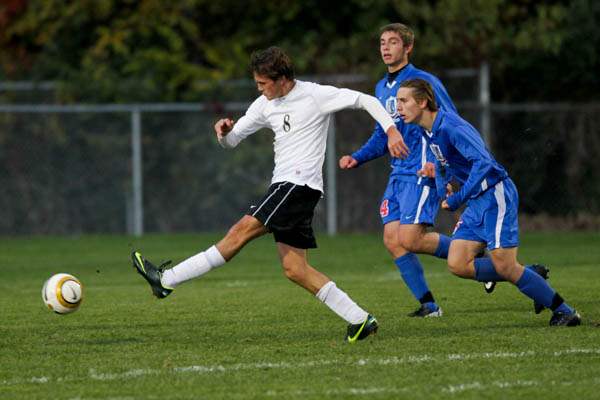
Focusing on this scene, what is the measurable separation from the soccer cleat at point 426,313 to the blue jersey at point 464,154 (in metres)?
1.21

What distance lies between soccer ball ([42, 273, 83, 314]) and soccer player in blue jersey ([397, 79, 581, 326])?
8.07ft

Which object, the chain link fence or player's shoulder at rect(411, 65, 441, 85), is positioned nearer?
player's shoulder at rect(411, 65, 441, 85)

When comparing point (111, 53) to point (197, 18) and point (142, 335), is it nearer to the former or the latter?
point (197, 18)

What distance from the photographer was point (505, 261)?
26.3 feet

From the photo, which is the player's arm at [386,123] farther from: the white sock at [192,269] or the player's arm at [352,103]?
the white sock at [192,269]

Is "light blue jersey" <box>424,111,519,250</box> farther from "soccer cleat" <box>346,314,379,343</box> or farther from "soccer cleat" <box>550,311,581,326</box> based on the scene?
"soccer cleat" <box>346,314,379,343</box>

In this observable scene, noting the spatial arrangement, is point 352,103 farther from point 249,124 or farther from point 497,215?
point 497,215

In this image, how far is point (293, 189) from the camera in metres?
7.78

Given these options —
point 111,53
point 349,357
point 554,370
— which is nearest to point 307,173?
point 349,357

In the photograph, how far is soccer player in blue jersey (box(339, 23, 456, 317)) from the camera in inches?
364

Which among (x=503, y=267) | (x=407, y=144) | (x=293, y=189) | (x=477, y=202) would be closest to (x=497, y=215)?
(x=477, y=202)

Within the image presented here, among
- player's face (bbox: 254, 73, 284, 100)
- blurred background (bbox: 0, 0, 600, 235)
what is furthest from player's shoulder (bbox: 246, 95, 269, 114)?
blurred background (bbox: 0, 0, 600, 235)

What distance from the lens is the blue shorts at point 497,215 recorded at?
7.99m

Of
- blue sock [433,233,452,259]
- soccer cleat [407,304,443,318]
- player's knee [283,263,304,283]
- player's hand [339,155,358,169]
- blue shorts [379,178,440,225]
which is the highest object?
player's hand [339,155,358,169]
